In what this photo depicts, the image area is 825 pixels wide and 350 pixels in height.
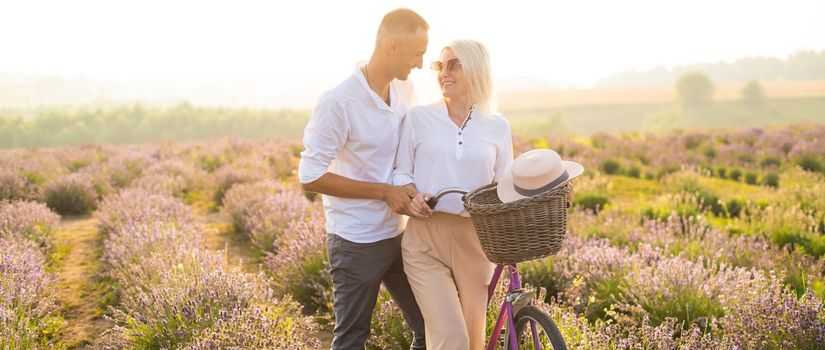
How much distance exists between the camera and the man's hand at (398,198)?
276 cm

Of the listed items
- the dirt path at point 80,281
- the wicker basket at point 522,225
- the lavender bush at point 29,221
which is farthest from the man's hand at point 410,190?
the lavender bush at point 29,221

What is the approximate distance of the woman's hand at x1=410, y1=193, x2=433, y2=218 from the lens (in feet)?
8.88

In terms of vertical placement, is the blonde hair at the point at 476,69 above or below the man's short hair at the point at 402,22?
below

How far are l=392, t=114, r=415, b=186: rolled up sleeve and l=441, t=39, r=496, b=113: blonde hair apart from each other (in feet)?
1.09

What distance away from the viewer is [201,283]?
4.22 meters

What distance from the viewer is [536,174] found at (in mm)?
2535

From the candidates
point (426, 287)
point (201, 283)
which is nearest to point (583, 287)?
point (426, 287)

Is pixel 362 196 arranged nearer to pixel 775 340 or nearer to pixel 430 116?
pixel 430 116

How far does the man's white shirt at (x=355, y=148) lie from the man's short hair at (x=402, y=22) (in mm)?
256

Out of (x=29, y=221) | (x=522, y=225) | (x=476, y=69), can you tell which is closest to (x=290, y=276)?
(x=476, y=69)

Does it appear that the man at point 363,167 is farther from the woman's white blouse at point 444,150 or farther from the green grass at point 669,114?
the green grass at point 669,114

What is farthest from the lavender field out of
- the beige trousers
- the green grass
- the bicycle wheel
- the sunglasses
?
the green grass

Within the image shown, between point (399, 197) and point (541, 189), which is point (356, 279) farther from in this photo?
point (541, 189)

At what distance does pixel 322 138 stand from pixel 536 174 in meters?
0.94
